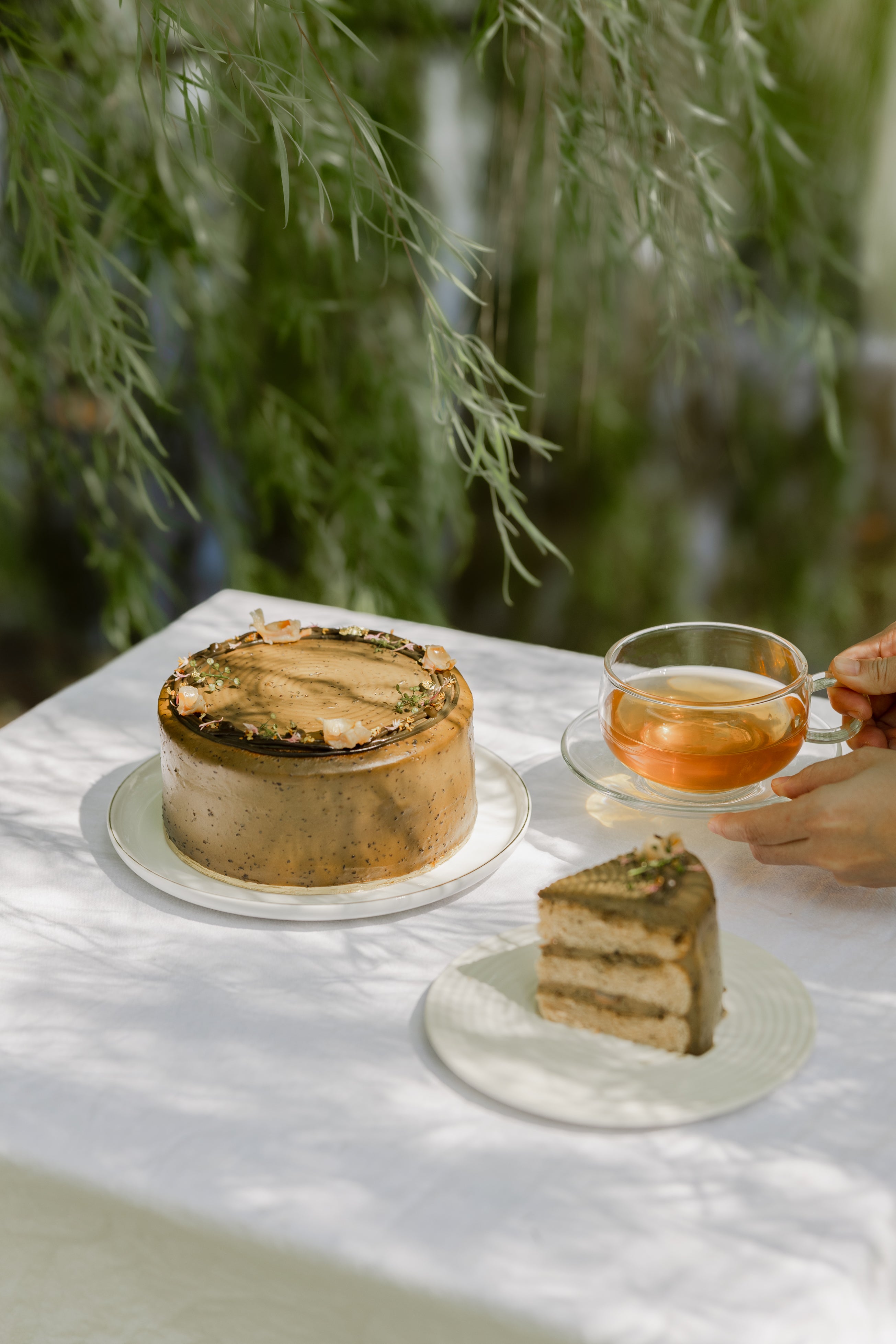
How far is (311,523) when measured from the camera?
1975 millimetres

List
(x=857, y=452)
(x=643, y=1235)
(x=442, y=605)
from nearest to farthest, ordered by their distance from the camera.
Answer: (x=643, y=1235) < (x=857, y=452) < (x=442, y=605)

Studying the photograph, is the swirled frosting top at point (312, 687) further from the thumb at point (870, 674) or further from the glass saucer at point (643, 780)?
the thumb at point (870, 674)

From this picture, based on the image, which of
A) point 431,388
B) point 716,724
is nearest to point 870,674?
point 716,724

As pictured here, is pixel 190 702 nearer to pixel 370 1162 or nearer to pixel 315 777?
pixel 315 777

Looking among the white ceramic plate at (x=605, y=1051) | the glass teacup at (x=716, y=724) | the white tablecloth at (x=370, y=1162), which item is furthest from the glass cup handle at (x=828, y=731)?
the white ceramic plate at (x=605, y=1051)

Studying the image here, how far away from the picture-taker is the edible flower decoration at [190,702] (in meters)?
0.89

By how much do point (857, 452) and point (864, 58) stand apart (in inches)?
24.0

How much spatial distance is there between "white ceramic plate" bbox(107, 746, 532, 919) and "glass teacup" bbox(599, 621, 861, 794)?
0.32 ft

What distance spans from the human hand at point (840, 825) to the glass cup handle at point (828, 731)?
0.18 ft

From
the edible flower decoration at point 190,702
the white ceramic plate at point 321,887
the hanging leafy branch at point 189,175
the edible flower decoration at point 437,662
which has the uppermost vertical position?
the hanging leafy branch at point 189,175

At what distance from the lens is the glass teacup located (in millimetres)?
903

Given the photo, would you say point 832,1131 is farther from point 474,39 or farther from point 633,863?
point 474,39

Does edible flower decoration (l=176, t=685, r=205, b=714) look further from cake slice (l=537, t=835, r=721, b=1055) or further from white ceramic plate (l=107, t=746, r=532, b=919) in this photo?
cake slice (l=537, t=835, r=721, b=1055)

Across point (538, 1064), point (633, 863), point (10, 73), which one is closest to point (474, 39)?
point (10, 73)
